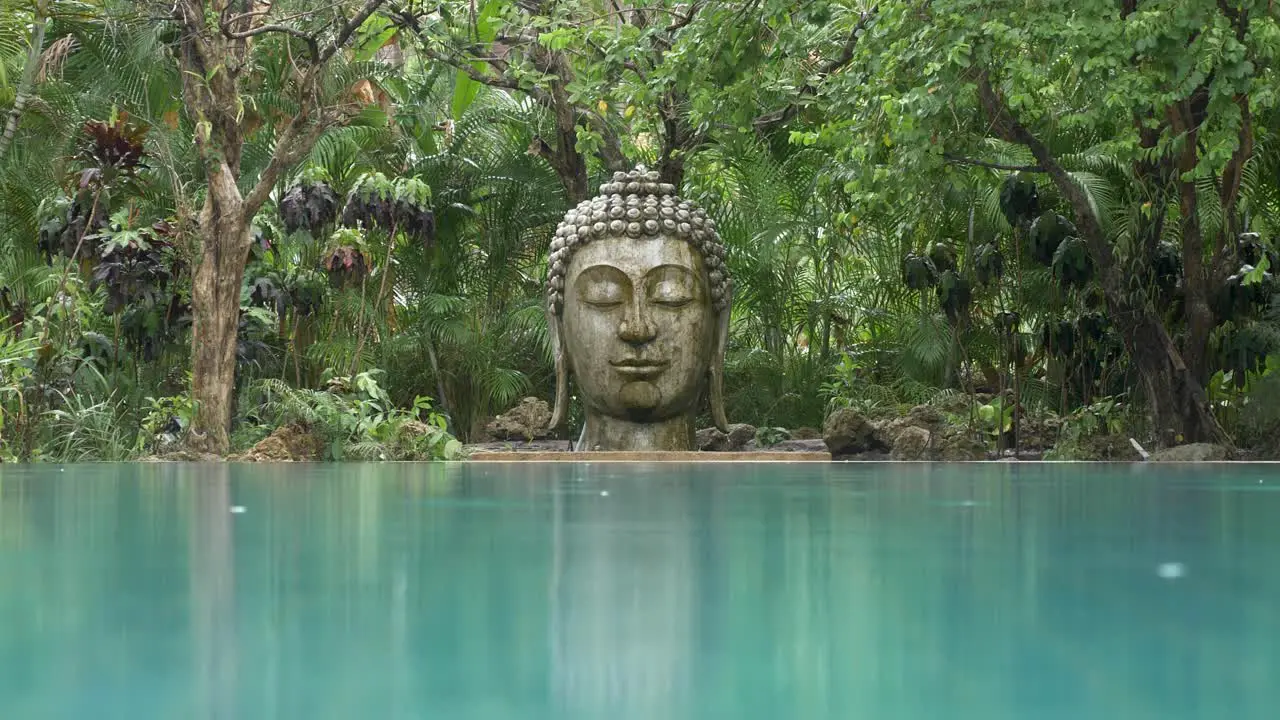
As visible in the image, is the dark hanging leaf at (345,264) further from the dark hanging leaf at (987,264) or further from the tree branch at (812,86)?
the dark hanging leaf at (987,264)

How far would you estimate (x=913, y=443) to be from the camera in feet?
27.4

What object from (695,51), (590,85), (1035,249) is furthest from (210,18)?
(1035,249)

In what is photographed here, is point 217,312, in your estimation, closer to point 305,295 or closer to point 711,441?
point 305,295

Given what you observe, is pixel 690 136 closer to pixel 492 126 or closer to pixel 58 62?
pixel 492 126

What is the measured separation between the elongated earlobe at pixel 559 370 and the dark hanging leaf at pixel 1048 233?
3.37 metres

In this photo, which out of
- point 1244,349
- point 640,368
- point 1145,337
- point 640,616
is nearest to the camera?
point 640,616

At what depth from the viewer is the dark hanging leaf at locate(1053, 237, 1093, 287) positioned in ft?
28.4

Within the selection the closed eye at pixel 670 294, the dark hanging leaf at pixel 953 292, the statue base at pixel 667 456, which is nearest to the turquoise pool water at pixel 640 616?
the statue base at pixel 667 456

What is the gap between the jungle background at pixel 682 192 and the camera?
7.30 m

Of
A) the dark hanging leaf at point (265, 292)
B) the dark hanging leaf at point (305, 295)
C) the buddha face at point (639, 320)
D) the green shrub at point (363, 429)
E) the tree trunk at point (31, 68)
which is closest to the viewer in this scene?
the buddha face at point (639, 320)

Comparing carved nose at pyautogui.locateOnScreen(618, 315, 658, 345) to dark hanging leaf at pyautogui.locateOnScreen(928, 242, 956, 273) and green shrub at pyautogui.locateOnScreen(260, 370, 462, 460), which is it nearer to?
green shrub at pyautogui.locateOnScreen(260, 370, 462, 460)

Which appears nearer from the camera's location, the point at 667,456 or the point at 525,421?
the point at 667,456

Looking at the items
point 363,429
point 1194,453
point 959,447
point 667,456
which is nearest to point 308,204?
point 363,429

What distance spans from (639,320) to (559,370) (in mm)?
810
